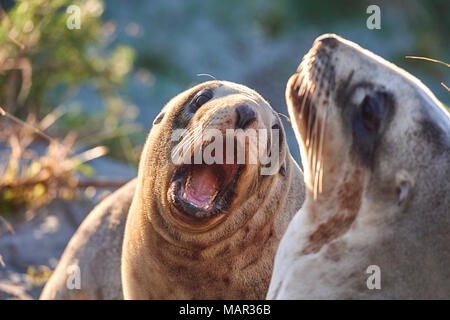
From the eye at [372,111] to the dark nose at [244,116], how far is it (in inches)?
34.8

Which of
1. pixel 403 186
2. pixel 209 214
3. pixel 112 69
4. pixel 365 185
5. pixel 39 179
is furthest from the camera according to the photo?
pixel 112 69

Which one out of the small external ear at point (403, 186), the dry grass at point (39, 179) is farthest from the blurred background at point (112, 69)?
the small external ear at point (403, 186)

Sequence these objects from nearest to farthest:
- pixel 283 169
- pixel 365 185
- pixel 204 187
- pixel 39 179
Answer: pixel 365 185
pixel 204 187
pixel 283 169
pixel 39 179

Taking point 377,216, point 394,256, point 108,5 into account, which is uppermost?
point 108,5

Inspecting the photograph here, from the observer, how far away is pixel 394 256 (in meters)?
2.68

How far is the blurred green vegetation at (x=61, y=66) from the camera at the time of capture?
746cm

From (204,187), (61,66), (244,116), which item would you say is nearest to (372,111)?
(244,116)

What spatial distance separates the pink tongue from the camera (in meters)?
3.78

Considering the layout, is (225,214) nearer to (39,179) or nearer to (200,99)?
(200,99)

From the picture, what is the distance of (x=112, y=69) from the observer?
9.73 meters

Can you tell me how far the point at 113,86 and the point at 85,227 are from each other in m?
5.41

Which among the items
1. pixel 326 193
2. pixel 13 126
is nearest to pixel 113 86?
pixel 13 126

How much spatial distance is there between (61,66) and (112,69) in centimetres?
93
